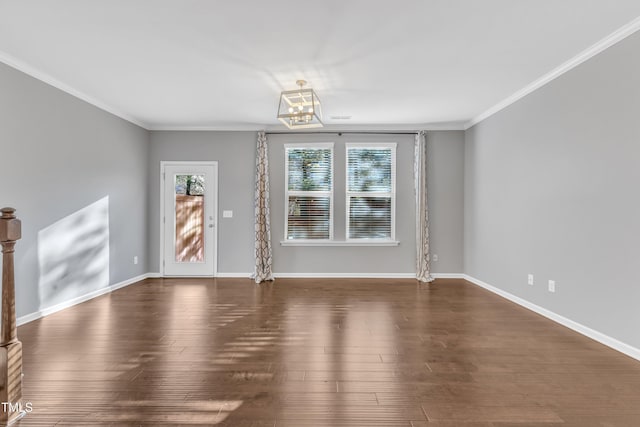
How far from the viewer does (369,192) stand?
6.03 meters

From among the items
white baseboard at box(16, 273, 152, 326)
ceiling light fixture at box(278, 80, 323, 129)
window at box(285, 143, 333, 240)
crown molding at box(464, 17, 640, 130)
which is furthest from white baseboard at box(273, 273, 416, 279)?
crown molding at box(464, 17, 640, 130)

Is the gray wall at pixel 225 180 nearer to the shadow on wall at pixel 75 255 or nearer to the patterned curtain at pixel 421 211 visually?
the shadow on wall at pixel 75 255

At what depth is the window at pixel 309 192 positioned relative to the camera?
6023mm

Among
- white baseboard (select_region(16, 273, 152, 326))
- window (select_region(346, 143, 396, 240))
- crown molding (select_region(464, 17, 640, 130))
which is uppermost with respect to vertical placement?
crown molding (select_region(464, 17, 640, 130))

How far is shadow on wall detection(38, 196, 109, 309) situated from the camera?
3.77m

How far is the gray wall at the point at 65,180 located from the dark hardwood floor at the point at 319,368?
588 mm

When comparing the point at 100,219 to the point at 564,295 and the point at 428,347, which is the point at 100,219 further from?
the point at 564,295

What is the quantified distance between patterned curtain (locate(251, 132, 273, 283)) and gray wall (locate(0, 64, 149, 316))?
210cm

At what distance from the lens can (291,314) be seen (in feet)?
12.5

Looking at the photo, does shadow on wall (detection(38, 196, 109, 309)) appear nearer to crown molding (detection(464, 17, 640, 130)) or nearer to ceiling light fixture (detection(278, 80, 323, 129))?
ceiling light fixture (detection(278, 80, 323, 129))

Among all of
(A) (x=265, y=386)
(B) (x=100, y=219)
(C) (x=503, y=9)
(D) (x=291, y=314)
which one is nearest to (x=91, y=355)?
(A) (x=265, y=386)

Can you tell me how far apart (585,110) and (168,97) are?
4982mm

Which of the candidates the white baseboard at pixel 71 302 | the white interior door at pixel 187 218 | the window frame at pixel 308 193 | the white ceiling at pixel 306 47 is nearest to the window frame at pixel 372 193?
the window frame at pixel 308 193

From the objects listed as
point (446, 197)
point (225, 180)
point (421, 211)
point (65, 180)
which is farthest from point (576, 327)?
point (65, 180)
